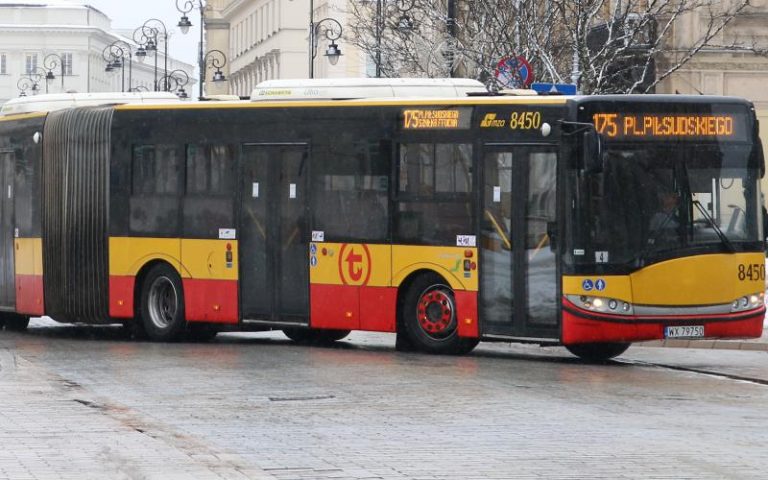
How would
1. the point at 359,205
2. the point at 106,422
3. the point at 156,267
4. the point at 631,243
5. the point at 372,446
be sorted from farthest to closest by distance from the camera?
the point at 156,267 < the point at 359,205 < the point at 631,243 < the point at 106,422 < the point at 372,446

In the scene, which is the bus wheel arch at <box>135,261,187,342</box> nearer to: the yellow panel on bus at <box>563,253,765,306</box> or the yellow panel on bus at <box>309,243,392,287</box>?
the yellow panel on bus at <box>309,243,392,287</box>

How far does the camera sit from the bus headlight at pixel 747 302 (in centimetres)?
1883

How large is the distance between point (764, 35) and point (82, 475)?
112 feet

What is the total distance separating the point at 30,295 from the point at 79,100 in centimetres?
257

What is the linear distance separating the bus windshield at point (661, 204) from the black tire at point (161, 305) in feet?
19.6

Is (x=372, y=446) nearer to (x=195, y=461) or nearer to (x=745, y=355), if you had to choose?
(x=195, y=461)

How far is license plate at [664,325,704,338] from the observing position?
18594mm

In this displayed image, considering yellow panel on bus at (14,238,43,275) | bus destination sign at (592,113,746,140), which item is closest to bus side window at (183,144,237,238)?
yellow panel on bus at (14,238,43,275)

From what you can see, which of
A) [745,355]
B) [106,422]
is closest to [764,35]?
[745,355]

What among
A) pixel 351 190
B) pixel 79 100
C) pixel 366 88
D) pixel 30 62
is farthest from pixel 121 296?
pixel 30 62

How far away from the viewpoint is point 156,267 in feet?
75.2

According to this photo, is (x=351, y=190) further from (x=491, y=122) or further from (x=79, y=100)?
(x=79, y=100)

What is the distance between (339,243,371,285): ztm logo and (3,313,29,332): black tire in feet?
22.4

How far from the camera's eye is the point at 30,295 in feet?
79.8
